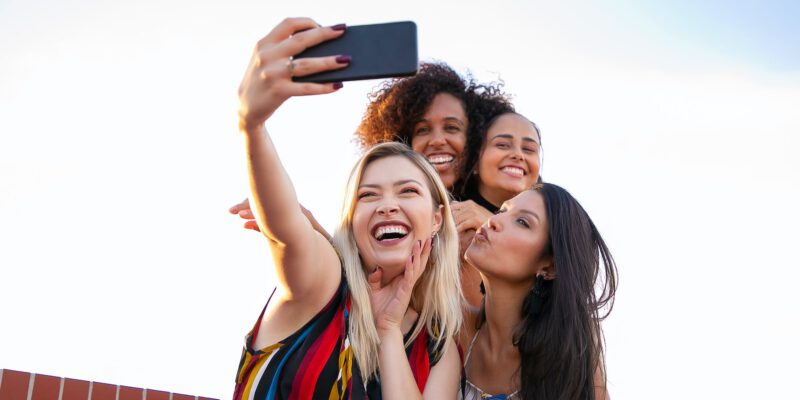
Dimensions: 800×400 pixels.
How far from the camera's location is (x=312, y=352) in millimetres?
2975

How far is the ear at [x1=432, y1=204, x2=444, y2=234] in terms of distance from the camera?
3768 millimetres

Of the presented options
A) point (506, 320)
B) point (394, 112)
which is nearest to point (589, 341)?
point (506, 320)

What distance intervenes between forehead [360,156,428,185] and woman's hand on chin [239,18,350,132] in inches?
59.4

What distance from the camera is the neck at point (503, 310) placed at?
433cm

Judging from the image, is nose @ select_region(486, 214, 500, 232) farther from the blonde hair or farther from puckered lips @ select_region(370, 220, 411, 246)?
puckered lips @ select_region(370, 220, 411, 246)

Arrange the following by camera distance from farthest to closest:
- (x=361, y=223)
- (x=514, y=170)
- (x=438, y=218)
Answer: (x=514, y=170), (x=438, y=218), (x=361, y=223)
